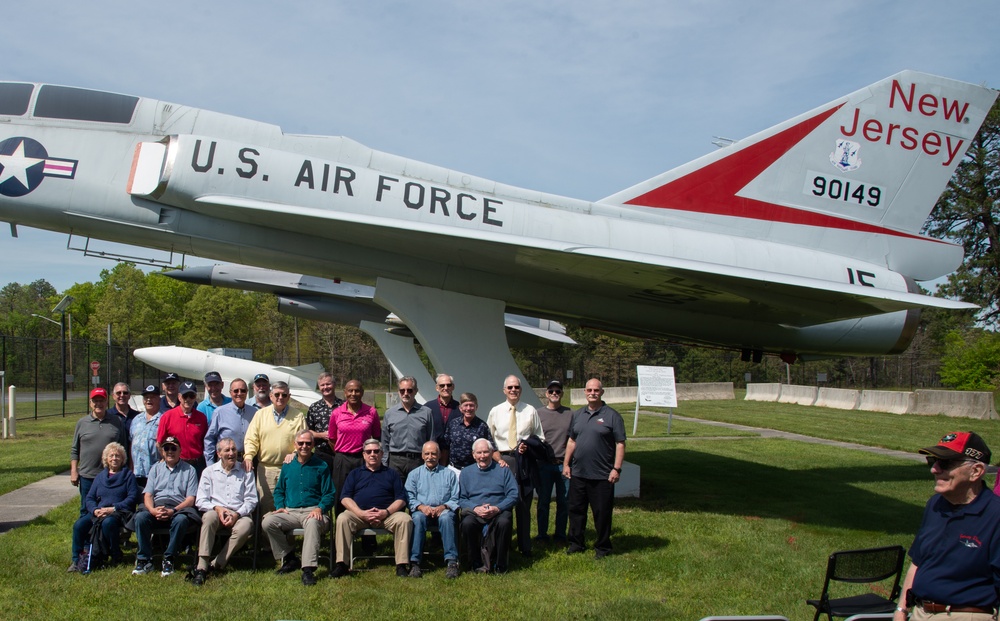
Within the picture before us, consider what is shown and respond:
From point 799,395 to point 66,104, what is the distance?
28.5m

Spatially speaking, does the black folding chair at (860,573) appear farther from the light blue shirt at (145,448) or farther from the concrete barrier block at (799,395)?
the concrete barrier block at (799,395)

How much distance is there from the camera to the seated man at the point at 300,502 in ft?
18.4

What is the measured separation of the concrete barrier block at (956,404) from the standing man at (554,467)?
2088cm

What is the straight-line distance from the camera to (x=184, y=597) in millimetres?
5000

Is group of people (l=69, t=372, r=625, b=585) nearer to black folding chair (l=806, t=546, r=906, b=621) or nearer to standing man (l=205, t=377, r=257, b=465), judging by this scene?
standing man (l=205, t=377, r=257, b=465)

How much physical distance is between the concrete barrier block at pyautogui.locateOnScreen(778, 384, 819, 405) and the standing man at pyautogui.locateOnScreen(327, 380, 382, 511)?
26.4m

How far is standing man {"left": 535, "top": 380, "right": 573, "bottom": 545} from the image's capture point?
680 cm

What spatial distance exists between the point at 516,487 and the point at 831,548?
9.87 ft

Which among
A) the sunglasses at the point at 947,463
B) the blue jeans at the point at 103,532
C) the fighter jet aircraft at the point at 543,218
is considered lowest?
the blue jeans at the point at 103,532

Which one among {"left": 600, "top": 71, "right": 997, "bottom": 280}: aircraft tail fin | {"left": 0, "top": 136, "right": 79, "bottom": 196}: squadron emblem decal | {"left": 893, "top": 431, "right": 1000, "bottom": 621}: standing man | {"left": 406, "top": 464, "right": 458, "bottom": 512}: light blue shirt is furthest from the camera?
{"left": 600, "top": 71, "right": 997, "bottom": 280}: aircraft tail fin

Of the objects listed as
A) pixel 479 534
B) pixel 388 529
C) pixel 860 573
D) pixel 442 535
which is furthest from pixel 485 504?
pixel 860 573

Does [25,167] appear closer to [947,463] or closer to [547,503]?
[547,503]

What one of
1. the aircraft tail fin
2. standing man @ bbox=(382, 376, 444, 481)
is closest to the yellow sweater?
standing man @ bbox=(382, 376, 444, 481)

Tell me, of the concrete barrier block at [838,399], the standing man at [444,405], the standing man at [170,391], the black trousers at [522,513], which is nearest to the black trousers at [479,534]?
the black trousers at [522,513]
